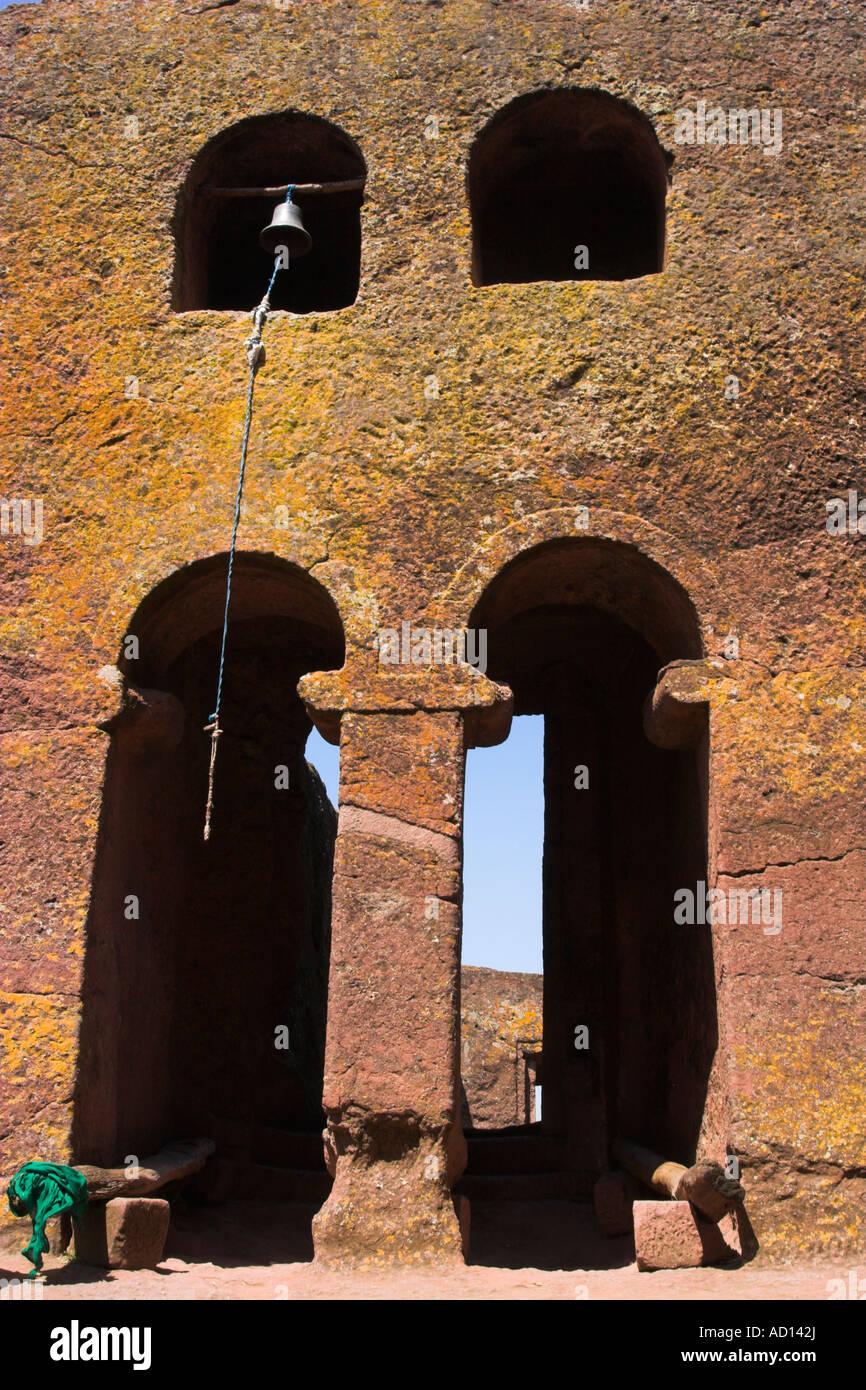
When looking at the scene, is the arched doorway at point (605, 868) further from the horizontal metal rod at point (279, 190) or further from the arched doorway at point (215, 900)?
the horizontal metal rod at point (279, 190)

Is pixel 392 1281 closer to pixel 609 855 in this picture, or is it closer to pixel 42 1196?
Answer: pixel 42 1196

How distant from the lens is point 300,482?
618 centimetres

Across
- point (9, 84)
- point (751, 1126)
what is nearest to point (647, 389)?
point (751, 1126)

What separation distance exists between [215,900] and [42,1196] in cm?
323

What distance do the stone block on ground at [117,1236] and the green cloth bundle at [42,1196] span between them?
0.38 ft

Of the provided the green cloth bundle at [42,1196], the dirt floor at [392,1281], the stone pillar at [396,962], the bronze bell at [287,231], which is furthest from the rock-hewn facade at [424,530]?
the bronze bell at [287,231]

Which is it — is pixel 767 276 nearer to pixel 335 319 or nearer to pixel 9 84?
pixel 335 319

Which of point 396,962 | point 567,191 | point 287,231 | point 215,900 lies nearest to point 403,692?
point 396,962

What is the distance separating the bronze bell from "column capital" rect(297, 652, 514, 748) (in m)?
2.31

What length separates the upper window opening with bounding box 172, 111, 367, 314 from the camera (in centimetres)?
692

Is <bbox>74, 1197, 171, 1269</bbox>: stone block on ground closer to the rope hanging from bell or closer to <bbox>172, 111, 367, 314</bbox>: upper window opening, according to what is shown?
the rope hanging from bell

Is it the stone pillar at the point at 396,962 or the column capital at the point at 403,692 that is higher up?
the column capital at the point at 403,692

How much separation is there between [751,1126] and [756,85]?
4902mm

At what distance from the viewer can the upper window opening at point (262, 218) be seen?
22.7 ft
